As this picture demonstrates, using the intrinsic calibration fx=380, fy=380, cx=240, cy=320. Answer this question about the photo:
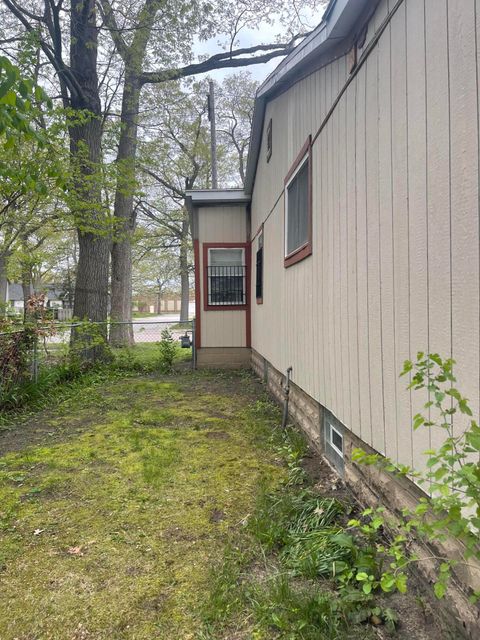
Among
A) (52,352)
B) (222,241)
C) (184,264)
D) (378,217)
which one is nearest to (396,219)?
(378,217)

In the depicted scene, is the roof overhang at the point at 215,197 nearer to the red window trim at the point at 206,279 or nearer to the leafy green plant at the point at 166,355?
the red window trim at the point at 206,279

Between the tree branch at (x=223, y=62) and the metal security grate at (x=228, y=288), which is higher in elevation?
the tree branch at (x=223, y=62)

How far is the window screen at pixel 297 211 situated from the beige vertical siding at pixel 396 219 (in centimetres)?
43

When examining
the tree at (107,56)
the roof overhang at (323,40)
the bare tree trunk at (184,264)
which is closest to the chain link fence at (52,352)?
the tree at (107,56)

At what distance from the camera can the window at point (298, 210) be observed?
3498 mm

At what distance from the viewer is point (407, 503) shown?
1714 mm

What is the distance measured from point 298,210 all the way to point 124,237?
19.3 feet

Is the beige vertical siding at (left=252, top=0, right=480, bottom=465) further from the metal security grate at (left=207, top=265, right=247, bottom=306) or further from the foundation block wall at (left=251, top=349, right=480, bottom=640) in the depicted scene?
the metal security grate at (left=207, top=265, right=247, bottom=306)

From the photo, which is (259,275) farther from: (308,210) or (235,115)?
(235,115)

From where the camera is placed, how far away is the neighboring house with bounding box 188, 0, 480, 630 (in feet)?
4.36

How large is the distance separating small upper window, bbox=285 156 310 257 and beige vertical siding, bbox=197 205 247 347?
3.74 meters

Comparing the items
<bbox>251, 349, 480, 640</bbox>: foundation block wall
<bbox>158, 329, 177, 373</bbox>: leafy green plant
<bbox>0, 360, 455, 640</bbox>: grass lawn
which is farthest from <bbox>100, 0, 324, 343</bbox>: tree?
<bbox>251, 349, 480, 640</bbox>: foundation block wall

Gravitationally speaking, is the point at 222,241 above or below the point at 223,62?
below

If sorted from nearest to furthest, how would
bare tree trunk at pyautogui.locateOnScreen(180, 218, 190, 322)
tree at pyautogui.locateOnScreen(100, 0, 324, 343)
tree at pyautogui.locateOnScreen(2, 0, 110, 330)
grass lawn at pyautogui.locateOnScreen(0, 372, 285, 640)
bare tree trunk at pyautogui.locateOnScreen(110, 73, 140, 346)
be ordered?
grass lawn at pyautogui.locateOnScreen(0, 372, 285, 640) < tree at pyautogui.locateOnScreen(2, 0, 110, 330) < tree at pyautogui.locateOnScreen(100, 0, 324, 343) < bare tree trunk at pyautogui.locateOnScreen(110, 73, 140, 346) < bare tree trunk at pyautogui.locateOnScreen(180, 218, 190, 322)
